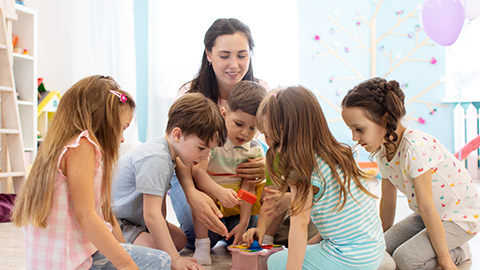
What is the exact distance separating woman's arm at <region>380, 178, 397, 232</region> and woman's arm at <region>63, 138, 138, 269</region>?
1.05 metres

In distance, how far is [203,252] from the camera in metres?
1.63

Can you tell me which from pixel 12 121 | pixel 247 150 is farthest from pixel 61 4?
pixel 247 150

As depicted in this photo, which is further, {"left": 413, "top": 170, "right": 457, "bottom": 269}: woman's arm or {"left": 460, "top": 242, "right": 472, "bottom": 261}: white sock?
{"left": 460, "top": 242, "right": 472, "bottom": 261}: white sock

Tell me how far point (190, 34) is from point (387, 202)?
9.05ft

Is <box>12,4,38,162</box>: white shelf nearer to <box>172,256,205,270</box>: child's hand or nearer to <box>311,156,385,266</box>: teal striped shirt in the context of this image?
<box>172,256,205,270</box>: child's hand

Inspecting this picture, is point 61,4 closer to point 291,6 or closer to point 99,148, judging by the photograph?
point 291,6

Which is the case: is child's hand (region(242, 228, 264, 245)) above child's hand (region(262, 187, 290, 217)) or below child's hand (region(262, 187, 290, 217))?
below

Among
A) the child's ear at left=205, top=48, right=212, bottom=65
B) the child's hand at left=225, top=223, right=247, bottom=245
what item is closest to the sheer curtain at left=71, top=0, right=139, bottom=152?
the child's ear at left=205, top=48, right=212, bottom=65

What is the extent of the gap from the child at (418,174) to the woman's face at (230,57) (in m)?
0.55

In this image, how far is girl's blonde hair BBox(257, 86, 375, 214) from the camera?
1.25 metres

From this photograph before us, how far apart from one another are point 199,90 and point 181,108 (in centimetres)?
45

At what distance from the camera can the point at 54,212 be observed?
3.65 ft

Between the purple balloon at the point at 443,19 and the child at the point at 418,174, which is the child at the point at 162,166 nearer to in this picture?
the child at the point at 418,174

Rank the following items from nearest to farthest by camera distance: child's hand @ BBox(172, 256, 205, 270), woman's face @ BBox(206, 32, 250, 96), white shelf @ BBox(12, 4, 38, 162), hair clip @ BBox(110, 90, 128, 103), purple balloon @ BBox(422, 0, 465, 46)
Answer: hair clip @ BBox(110, 90, 128, 103) < child's hand @ BBox(172, 256, 205, 270) < woman's face @ BBox(206, 32, 250, 96) < white shelf @ BBox(12, 4, 38, 162) < purple balloon @ BBox(422, 0, 465, 46)
